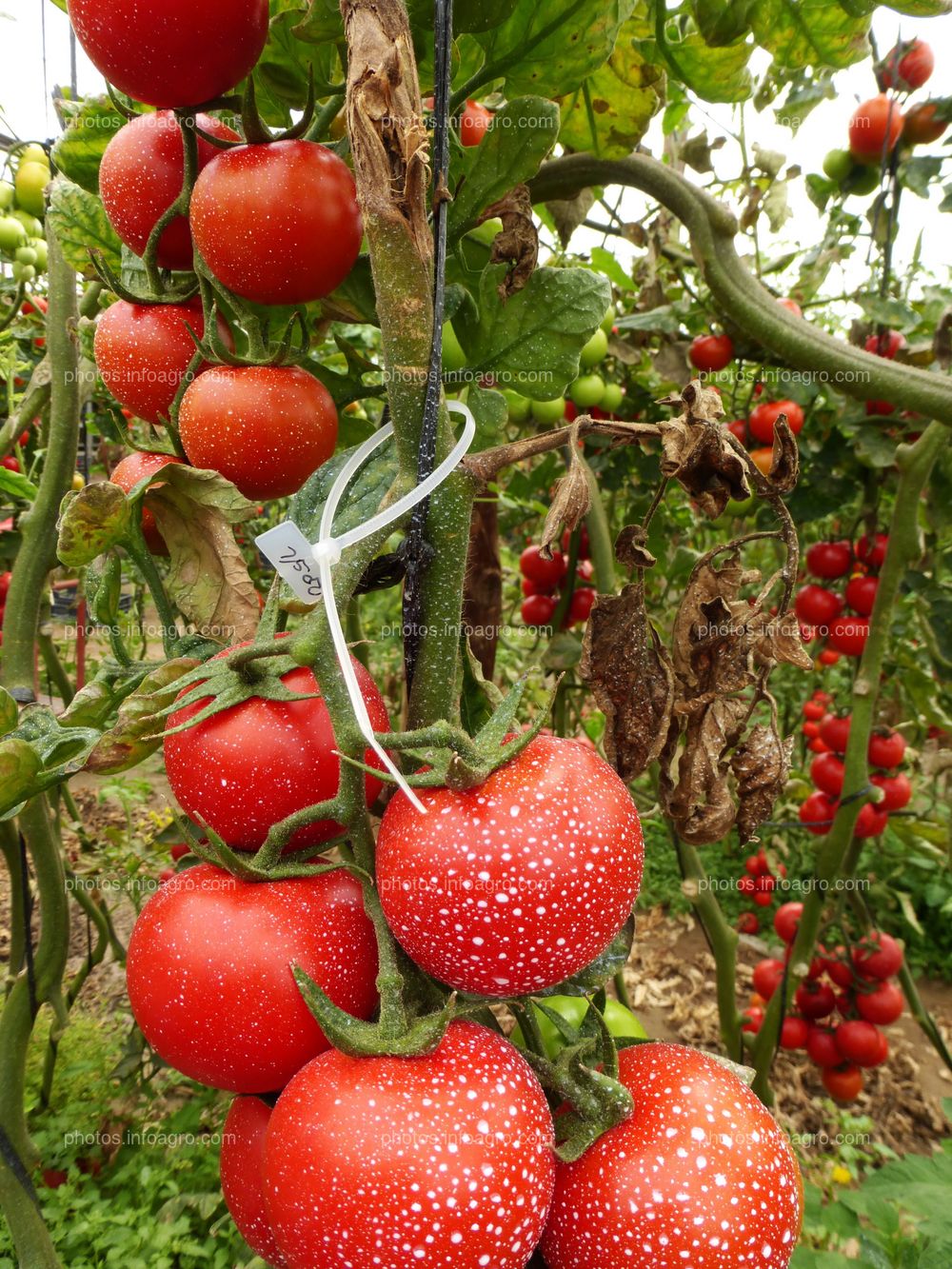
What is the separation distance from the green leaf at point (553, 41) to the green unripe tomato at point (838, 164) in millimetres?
1423

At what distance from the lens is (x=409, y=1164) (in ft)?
1.40

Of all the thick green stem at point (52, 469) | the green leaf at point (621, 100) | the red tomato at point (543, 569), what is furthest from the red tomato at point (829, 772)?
the thick green stem at point (52, 469)

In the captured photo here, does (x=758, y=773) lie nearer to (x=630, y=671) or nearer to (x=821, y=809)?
(x=630, y=671)

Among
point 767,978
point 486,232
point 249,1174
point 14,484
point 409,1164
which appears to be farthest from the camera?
point 767,978

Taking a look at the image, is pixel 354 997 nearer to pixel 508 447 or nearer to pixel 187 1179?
pixel 508 447

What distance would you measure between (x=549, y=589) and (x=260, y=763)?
1.50 meters

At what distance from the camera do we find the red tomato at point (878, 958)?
6.70 feet

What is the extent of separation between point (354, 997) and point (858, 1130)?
2.27m

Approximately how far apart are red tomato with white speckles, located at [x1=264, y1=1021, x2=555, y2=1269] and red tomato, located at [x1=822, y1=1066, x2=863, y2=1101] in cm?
206

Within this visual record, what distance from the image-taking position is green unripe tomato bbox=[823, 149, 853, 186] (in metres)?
1.83

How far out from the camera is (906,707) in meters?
2.42

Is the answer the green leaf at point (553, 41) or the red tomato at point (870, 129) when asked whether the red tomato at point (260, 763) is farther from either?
the red tomato at point (870, 129)

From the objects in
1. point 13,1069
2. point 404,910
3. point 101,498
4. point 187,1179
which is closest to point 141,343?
point 101,498

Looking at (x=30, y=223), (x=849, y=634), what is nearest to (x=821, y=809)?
(x=849, y=634)
